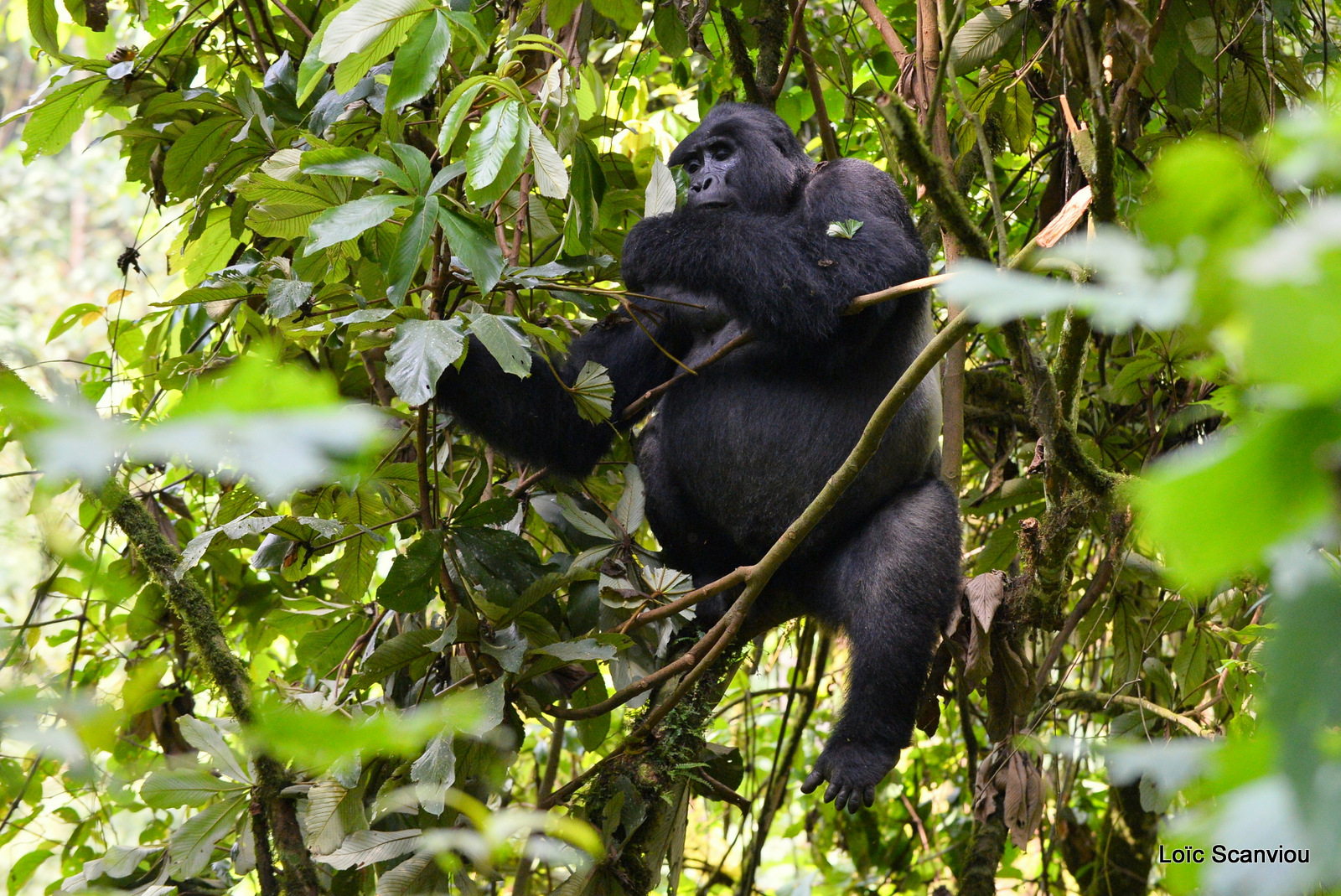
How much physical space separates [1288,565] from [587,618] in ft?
6.63

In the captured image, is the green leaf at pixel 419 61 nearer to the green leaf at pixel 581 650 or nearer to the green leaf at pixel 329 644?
the green leaf at pixel 581 650

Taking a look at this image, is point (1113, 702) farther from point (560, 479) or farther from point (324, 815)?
point (324, 815)

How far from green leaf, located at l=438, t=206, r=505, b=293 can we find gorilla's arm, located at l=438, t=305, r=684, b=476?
71 centimetres

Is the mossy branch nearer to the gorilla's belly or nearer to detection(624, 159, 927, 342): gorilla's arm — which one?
detection(624, 159, 927, 342): gorilla's arm

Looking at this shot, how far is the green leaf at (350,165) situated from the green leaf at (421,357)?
24cm

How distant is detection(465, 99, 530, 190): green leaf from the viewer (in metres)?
1.63

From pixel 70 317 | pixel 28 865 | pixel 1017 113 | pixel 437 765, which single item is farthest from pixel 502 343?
pixel 28 865

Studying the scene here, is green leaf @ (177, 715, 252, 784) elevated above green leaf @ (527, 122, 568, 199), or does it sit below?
below

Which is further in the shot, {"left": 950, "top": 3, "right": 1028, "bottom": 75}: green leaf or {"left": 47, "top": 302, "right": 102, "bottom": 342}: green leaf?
{"left": 47, "top": 302, "right": 102, "bottom": 342}: green leaf

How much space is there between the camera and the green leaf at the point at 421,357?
64.4 inches

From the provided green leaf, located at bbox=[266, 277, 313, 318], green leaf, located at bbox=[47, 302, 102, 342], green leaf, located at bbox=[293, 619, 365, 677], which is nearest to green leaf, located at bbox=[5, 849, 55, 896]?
green leaf, located at bbox=[293, 619, 365, 677]

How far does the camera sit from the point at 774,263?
2.43m

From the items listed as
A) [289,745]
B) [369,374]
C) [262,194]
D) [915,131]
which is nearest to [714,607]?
[369,374]

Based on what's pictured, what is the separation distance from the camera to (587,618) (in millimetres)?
2322
